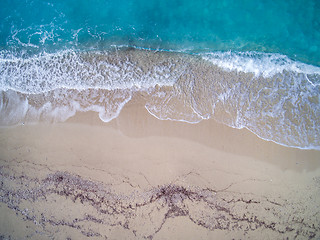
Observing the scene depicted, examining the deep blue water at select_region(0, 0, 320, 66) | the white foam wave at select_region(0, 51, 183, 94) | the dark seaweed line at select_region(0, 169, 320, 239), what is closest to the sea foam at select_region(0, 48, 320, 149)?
the white foam wave at select_region(0, 51, 183, 94)

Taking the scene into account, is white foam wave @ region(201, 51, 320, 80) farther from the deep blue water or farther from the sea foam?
the deep blue water

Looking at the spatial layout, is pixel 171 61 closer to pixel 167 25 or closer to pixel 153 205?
pixel 167 25

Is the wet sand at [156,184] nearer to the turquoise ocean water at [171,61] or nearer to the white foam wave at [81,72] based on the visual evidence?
the turquoise ocean water at [171,61]

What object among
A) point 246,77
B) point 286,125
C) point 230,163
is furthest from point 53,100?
point 286,125

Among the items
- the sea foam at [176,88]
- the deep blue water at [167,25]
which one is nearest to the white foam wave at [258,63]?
the sea foam at [176,88]

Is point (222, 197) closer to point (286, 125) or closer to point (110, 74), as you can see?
point (286, 125)

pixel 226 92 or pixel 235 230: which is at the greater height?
pixel 226 92

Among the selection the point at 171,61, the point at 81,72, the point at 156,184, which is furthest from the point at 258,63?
the point at 81,72
